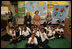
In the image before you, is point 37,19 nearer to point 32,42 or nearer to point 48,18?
point 48,18

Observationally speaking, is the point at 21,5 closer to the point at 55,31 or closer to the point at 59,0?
the point at 59,0

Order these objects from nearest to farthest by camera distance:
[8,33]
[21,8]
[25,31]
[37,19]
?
[8,33]
[21,8]
[25,31]
[37,19]

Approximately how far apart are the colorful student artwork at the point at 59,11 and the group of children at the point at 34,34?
243mm

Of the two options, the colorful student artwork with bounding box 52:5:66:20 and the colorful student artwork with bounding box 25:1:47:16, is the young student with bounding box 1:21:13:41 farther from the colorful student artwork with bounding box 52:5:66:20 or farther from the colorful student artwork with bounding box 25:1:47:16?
the colorful student artwork with bounding box 52:5:66:20

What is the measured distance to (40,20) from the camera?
1.93 metres


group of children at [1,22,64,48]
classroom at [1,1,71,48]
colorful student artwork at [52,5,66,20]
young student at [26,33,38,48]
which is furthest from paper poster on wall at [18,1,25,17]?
colorful student artwork at [52,5,66,20]

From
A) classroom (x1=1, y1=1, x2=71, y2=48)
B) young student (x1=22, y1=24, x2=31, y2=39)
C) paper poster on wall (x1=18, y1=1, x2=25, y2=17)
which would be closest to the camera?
classroom (x1=1, y1=1, x2=71, y2=48)

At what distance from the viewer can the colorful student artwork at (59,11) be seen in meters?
1.80

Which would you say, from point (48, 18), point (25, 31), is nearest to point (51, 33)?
point (48, 18)

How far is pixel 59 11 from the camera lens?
1.81 meters

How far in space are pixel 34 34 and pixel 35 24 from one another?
0.27 metres

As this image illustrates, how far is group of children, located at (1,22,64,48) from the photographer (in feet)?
5.01

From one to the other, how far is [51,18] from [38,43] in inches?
25.2

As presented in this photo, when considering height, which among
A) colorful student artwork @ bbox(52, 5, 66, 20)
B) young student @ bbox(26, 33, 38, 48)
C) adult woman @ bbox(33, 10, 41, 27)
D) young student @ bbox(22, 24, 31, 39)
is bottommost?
young student @ bbox(26, 33, 38, 48)
